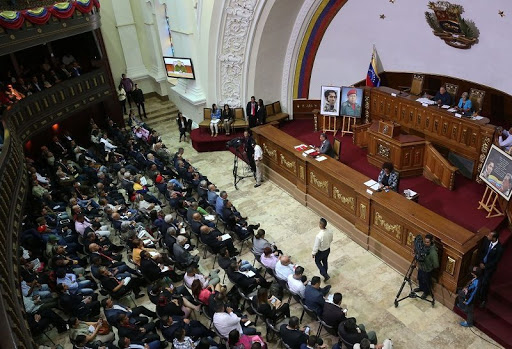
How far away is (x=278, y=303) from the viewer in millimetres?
7000

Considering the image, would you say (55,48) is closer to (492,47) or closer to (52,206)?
(52,206)

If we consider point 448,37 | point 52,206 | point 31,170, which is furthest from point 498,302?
point 31,170

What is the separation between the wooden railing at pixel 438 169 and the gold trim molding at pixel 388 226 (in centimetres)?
231

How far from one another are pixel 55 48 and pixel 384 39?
1105 cm

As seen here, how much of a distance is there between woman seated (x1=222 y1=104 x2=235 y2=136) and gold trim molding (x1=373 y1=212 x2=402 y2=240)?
6.78 metres

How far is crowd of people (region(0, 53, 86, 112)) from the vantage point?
453 inches

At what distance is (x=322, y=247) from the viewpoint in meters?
7.75

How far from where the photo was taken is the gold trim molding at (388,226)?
8094mm

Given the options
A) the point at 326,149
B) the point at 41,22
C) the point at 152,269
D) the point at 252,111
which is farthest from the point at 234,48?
the point at 152,269

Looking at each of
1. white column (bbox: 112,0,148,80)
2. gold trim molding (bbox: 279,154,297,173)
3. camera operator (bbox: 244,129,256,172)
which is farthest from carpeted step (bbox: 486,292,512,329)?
white column (bbox: 112,0,148,80)

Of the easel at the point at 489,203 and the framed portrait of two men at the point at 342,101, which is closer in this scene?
the easel at the point at 489,203

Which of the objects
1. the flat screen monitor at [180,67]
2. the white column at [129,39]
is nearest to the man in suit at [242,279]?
the flat screen monitor at [180,67]

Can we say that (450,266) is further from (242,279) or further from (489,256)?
(242,279)

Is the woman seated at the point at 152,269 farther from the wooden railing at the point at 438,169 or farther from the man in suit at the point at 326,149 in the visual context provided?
the wooden railing at the point at 438,169
